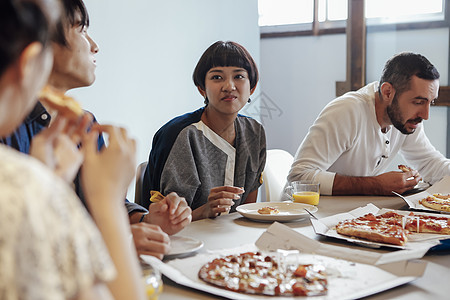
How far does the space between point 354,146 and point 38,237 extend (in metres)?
2.40

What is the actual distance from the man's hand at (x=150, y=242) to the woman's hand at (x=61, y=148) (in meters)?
0.49

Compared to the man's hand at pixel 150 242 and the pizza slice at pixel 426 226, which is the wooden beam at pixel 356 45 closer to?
the pizza slice at pixel 426 226

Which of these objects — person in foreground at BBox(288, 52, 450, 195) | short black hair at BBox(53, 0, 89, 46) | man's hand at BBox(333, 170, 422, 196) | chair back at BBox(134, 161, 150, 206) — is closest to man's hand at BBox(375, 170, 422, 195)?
man's hand at BBox(333, 170, 422, 196)

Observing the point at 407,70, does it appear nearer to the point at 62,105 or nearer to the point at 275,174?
the point at 275,174

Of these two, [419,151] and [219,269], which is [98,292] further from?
[419,151]

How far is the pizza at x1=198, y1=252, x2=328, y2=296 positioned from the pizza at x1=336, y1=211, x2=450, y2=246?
1.15ft

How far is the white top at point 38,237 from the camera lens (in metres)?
0.51

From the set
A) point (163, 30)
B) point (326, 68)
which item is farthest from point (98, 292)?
point (326, 68)

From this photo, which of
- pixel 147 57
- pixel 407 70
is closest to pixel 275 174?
pixel 407 70

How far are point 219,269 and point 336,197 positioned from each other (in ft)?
4.19

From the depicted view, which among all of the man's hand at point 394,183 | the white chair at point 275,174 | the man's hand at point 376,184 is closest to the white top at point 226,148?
the white chair at point 275,174

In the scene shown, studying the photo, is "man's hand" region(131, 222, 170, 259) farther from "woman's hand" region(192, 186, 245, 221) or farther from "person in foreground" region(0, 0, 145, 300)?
"person in foreground" region(0, 0, 145, 300)

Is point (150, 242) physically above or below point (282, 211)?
above

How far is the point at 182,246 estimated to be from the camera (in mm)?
1402
